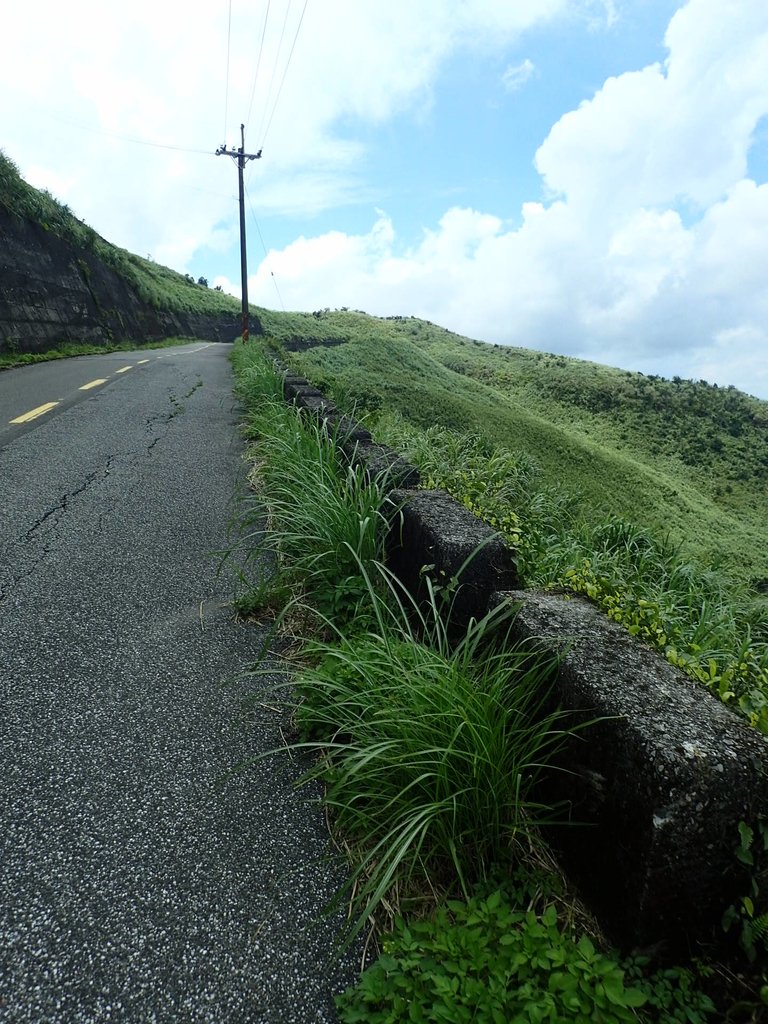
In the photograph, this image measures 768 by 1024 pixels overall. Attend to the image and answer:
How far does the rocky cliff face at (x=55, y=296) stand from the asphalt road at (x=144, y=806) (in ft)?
37.5

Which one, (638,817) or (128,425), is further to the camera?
(128,425)

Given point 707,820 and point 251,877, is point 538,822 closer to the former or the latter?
point 707,820

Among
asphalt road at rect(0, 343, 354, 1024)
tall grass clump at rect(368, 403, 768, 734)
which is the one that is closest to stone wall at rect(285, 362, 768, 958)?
tall grass clump at rect(368, 403, 768, 734)

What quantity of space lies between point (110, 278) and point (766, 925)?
23500 millimetres

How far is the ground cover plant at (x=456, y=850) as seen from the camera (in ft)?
3.97

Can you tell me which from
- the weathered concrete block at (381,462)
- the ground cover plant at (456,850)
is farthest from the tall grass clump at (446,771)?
the weathered concrete block at (381,462)

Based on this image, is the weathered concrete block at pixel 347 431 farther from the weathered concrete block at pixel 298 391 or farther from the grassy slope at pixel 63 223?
the grassy slope at pixel 63 223

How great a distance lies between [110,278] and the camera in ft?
68.4

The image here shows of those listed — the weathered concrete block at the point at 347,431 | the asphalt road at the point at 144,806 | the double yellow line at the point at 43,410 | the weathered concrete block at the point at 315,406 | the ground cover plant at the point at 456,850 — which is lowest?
the double yellow line at the point at 43,410

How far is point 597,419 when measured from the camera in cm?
3050

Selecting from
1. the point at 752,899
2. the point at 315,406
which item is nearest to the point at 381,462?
the point at 315,406

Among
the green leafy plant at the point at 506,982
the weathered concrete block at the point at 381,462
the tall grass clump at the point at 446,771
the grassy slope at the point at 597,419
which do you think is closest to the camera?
the green leafy plant at the point at 506,982

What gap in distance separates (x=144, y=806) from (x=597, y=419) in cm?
3117

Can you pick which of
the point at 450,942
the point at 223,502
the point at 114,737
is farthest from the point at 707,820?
the point at 223,502
